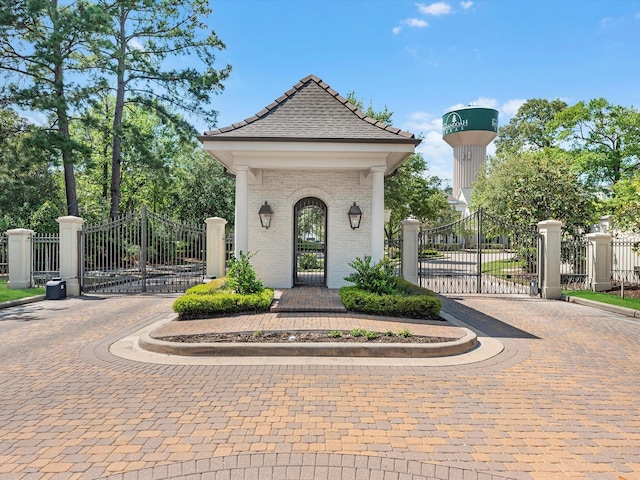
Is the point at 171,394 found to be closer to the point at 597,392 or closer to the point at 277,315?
the point at 277,315

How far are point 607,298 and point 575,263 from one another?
3.19 m

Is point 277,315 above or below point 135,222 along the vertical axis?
below

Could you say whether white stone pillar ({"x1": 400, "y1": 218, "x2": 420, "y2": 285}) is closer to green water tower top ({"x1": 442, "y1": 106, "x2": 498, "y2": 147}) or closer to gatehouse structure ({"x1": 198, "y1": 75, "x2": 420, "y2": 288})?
gatehouse structure ({"x1": 198, "y1": 75, "x2": 420, "y2": 288})

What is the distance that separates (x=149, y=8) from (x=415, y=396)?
24519mm

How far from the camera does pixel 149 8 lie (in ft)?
70.4

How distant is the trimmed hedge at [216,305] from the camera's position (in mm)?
8484

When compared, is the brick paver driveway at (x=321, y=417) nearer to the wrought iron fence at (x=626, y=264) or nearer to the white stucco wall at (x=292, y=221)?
the white stucco wall at (x=292, y=221)

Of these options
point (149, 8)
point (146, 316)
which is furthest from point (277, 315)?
point (149, 8)

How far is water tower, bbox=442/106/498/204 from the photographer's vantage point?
2347 inches

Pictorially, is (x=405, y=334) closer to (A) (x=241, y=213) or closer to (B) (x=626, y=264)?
(A) (x=241, y=213)

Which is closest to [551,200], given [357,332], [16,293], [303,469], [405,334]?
[405,334]

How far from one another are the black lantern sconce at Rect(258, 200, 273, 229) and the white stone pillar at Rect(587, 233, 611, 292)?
11.3m

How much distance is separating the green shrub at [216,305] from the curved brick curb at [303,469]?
5.43 metres

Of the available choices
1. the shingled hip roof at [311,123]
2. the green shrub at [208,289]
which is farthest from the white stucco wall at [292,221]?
the green shrub at [208,289]
